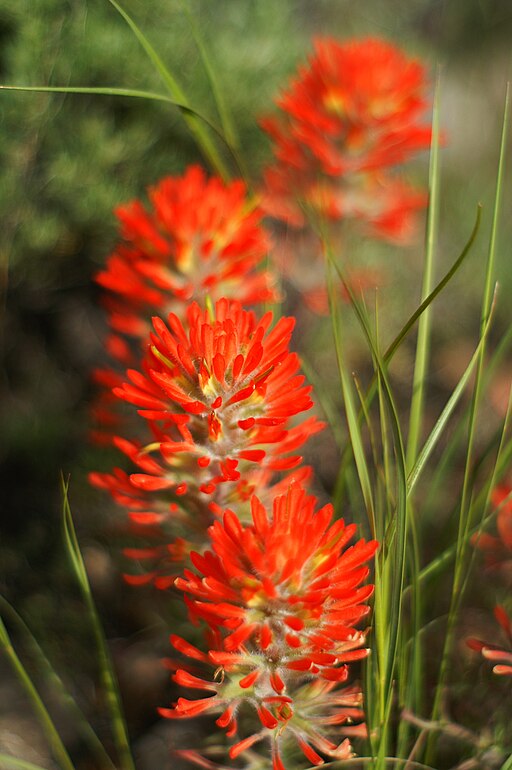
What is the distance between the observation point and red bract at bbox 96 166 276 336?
92cm

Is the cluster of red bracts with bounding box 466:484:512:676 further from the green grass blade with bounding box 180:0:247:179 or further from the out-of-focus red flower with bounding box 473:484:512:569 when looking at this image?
the green grass blade with bounding box 180:0:247:179

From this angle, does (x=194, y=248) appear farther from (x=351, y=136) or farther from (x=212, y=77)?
(x=351, y=136)

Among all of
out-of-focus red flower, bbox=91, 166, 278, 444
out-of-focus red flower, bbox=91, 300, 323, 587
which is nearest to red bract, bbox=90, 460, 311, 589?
out-of-focus red flower, bbox=91, 300, 323, 587

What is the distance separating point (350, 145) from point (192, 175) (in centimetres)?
40

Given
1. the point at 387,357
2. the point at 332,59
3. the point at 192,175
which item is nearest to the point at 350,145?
the point at 332,59

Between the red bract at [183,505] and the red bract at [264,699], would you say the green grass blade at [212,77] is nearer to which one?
the red bract at [183,505]

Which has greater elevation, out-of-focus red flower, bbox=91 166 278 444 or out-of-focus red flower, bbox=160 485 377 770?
out-of-focus red flower, bbox=91 166 278 444

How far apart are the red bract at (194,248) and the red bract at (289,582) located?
40 cm

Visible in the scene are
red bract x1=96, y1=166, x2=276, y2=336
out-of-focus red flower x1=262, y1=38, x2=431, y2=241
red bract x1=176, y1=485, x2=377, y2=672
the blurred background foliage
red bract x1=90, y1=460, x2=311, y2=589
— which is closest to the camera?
red bract x1=176, y1=485, x2=377, y2=672

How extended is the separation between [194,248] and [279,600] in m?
0.48

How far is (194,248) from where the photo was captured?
936 mm

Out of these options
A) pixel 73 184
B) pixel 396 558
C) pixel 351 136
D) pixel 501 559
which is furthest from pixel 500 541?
pixel 73 184

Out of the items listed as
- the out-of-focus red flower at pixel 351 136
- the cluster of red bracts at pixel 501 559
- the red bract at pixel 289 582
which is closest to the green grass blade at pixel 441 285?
the red bract at pixel 289 582

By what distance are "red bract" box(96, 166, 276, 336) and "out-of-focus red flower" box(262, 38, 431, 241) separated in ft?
0.80
